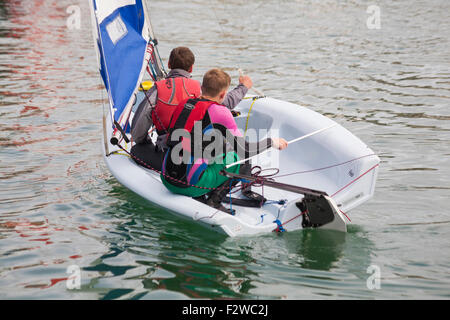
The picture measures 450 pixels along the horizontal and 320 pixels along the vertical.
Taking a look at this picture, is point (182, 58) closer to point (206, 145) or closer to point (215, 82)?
point (215, 82)

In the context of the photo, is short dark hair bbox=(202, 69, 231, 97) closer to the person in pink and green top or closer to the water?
the person in pink and green top

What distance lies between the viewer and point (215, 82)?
12.0 ft

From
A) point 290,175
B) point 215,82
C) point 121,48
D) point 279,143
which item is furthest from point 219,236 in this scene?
point 121,48

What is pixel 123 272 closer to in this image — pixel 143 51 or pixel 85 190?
pixel 85 190

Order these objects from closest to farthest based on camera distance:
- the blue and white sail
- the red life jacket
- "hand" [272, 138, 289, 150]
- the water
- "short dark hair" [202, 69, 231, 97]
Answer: the water < "short dark hair" [202, 69, 231, 97] < "hand" [272, 138, 289, 150] < the red life jacket < the blue and white sail

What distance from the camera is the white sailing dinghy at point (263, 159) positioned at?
3818 mm

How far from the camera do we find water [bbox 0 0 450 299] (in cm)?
337

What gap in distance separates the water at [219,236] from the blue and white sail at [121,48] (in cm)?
63

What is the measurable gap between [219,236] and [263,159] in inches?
56.5

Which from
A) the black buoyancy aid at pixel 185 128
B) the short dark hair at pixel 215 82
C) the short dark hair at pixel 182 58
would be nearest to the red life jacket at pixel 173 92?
the short dark hair at pixel 182 58

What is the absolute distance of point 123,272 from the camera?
3.46 meters

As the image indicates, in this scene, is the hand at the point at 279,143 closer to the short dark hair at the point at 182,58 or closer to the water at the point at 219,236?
the water at the point at 219,236

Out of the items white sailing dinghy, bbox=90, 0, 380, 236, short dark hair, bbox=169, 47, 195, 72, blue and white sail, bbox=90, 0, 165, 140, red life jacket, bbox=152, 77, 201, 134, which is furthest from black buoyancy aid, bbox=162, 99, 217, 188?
blue and white sail, bbox=90, 0, 165, 140
